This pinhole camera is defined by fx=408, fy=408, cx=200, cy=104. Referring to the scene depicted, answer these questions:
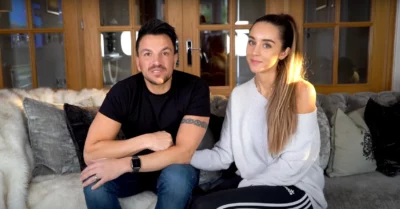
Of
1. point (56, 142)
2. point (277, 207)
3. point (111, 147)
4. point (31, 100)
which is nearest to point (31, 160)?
point (56, 142)

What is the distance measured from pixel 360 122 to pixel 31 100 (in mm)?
1654

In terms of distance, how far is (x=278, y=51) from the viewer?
5.35ft

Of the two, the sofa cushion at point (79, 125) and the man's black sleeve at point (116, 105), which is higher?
the man's black sleeve at point (116, 105)

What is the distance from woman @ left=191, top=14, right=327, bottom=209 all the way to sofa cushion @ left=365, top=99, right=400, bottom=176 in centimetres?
59

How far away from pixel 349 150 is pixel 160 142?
3.33 ft

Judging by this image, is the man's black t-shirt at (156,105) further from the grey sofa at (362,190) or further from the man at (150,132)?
the grey sofa at (362,190)

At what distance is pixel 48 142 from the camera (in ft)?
6.38

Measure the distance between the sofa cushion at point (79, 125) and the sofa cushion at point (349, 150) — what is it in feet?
3.44

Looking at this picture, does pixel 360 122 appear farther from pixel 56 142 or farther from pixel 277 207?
pixel 56 142

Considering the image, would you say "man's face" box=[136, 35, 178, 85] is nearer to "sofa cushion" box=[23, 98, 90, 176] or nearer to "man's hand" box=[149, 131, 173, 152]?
"man's hand" box=[149, 131, 173, 152]

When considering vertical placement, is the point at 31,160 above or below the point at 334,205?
above

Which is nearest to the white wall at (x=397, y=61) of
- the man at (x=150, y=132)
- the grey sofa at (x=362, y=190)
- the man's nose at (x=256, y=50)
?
the grey sofa at (x=362, y=190)

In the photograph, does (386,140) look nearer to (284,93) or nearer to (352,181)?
(352,181)

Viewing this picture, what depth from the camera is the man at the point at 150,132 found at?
1527 mm
